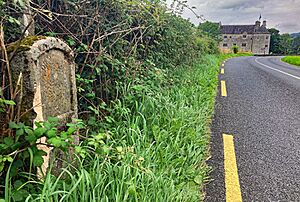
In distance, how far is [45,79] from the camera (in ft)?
5.86

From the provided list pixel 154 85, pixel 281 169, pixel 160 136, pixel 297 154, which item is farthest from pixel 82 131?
pixel 297 154

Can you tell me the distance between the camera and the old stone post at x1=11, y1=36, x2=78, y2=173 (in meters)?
1.62

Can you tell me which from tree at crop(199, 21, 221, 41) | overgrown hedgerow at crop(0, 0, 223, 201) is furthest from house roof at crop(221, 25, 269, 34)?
overgrown hedgerow at crop(0, 0, 223, 201)

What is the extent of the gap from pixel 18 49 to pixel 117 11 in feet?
6.74

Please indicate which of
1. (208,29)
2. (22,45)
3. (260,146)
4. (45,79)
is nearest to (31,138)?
(45,79)

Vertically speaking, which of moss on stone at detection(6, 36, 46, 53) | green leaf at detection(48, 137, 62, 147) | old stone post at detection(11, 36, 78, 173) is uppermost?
moss on stone at detection(6, 36, 46, 53)

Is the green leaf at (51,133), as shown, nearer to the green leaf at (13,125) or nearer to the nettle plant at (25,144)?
the nettle plant at (25,144)

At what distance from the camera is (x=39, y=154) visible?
1.53 meters

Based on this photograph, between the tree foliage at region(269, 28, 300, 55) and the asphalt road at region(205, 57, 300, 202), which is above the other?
the tree foliage at region(269, 28, 300, 55)

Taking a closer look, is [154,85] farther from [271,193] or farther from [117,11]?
[271,193]

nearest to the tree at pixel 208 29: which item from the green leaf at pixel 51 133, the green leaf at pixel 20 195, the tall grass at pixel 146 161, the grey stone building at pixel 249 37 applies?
the tall grass at pixel 146 161

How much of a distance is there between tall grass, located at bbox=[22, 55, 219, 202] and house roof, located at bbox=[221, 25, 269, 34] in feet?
295

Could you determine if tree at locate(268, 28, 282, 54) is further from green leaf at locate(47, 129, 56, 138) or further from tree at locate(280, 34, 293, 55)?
green leaf at locate(47, 129, 56, 138)

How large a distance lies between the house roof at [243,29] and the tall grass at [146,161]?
89767mm
